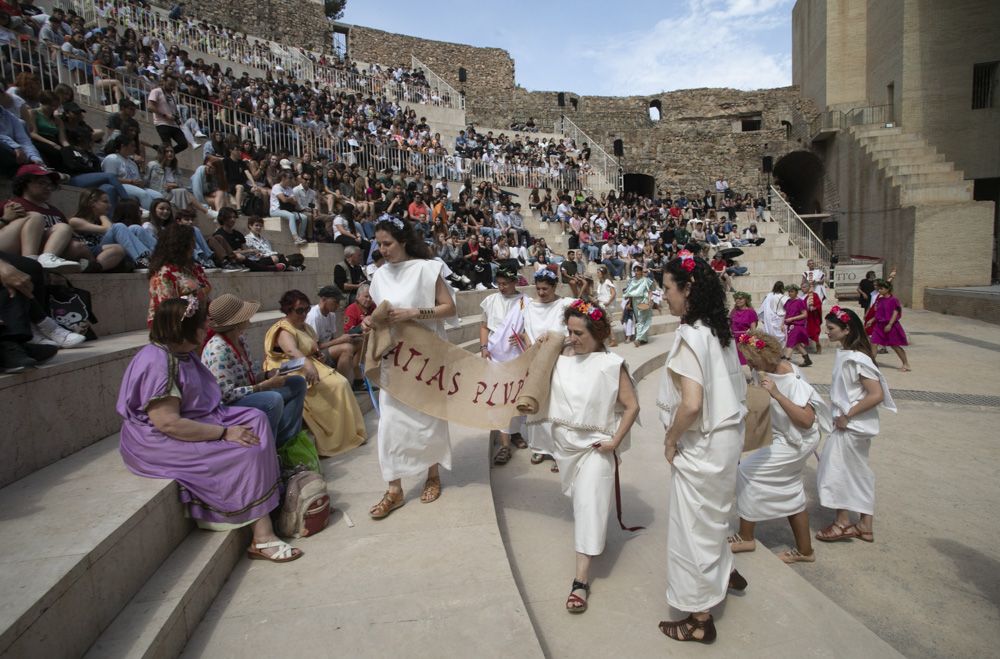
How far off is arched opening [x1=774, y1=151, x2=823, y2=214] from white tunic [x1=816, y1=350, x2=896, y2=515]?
94.7 feet

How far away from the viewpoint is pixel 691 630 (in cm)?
263

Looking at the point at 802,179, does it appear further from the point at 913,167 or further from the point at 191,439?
the point at 191,439

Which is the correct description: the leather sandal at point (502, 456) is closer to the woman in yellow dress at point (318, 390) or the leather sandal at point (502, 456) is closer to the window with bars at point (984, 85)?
the woman in yellow dress at point (318, 390)

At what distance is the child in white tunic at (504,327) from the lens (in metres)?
4.86

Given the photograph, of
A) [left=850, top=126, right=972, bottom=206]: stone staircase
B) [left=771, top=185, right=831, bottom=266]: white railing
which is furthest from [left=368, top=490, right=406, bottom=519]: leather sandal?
[left=850, top=126, right=972, bottom=206]: stone staircase

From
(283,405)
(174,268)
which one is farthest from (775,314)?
(174,268)

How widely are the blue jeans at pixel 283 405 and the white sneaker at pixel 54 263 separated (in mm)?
Answer: 1930

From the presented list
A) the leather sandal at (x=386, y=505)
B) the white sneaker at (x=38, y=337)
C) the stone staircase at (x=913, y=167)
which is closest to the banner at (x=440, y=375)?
the leather sandal at (x=386, y=505)

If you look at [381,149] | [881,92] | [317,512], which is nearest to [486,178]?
[381,149]

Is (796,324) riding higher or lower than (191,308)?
lower

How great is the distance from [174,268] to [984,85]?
29736 millimetres

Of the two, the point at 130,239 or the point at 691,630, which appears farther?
the point at 130,239

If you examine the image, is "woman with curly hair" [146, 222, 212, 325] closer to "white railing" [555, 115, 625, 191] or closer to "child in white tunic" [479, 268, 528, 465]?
"child in white tunic" [479, 268, 528, 465]

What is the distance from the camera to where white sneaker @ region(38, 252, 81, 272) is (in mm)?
4098
